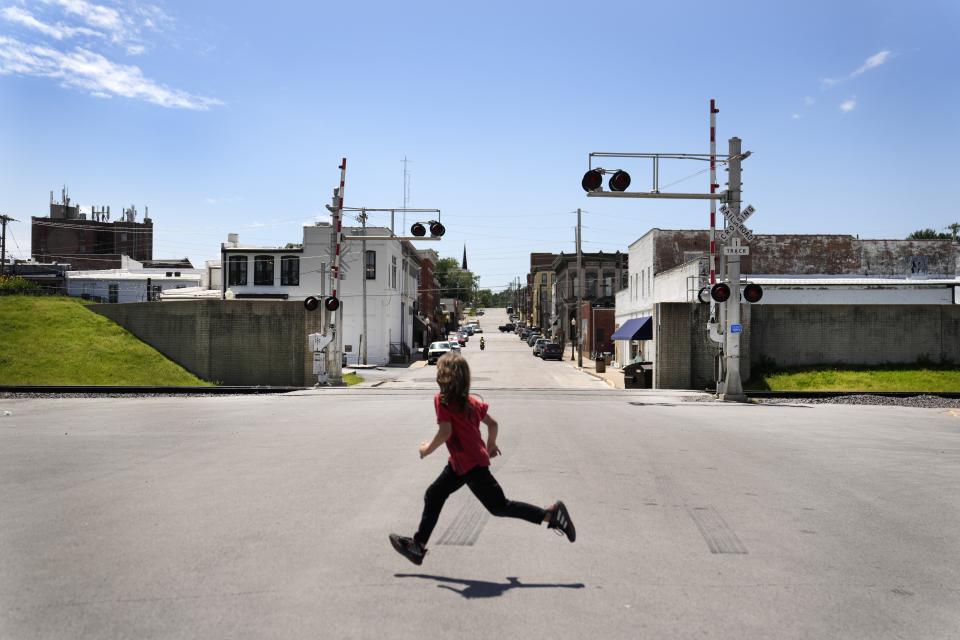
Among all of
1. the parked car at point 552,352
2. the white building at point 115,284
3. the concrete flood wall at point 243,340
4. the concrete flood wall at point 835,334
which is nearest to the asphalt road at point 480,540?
the concrete flood wall at point 835,334

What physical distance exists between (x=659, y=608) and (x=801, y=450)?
26.1 feet

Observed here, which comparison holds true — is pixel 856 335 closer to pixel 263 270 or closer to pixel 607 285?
pixel 263 270

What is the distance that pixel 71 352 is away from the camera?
31312mm

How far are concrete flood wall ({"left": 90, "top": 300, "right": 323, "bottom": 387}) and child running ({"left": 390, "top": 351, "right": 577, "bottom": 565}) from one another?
2795cm

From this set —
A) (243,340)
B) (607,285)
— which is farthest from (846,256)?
(607,285)

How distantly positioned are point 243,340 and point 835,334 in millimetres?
23665

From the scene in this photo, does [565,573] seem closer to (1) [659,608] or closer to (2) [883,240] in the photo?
(1) [659,608]

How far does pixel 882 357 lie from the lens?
2888 cm

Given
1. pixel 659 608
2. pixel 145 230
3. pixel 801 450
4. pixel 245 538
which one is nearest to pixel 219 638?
pixel 245 538

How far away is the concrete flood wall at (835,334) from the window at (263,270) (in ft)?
118

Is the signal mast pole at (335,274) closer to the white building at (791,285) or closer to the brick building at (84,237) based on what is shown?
the white building at (791,285)

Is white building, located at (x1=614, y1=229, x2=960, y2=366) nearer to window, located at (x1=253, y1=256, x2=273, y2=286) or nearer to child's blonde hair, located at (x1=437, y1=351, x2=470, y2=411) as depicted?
window, located at (x1=253, y1=256, x2=273, y2=286)

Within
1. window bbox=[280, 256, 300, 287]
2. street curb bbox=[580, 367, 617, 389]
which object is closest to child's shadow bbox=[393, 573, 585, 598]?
street curb bbox=[580, 367, 617, 389]

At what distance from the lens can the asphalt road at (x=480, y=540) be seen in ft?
15.0
